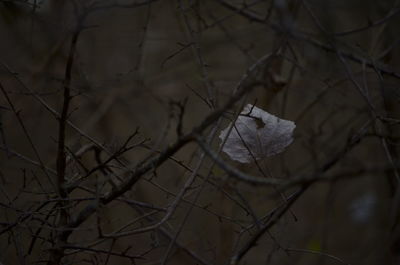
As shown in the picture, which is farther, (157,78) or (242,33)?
(157,78)

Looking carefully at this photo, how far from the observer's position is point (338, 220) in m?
3.91

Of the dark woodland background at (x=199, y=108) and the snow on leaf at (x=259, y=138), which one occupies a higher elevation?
the dark woodland background at (x=199, y=108)

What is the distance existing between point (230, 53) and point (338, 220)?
1.82 m

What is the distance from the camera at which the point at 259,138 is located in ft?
5.76

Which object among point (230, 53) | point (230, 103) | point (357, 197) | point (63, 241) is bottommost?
point (63, 241)

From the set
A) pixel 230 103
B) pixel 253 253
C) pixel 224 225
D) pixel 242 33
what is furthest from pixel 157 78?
pixel 230 103

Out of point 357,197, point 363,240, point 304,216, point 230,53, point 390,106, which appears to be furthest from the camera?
point 230,53

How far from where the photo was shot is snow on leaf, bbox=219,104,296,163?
5.77ft

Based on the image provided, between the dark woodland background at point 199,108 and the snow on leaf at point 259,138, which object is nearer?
the snow on leaf at point 259,138

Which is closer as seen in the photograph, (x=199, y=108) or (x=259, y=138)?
(x=259, y=138)

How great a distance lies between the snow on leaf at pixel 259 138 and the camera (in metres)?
1.76

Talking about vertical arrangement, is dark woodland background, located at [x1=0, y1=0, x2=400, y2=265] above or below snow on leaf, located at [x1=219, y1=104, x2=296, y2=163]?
above

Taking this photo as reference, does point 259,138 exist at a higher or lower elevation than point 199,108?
lower

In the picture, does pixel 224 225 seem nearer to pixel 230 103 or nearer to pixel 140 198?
pixel 140 198
